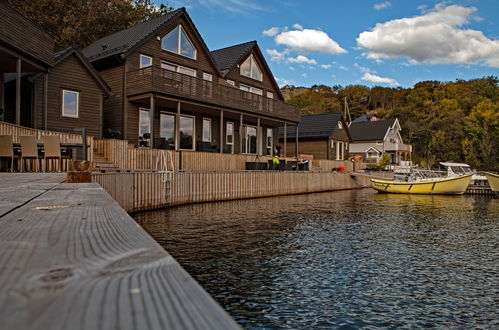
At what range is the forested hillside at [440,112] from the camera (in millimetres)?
47312

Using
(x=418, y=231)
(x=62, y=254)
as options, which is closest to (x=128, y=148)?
(x=418, y=231)

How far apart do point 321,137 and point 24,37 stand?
26636mm

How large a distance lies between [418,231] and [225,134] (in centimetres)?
1556

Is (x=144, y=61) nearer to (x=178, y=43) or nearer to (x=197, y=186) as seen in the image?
(x=178, y=43)

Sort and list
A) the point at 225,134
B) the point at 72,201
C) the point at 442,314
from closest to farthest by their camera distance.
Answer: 1. the point at 72,201
2. the point at 442,314
3. the point at 225,134

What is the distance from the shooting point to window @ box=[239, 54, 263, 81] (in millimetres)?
26164

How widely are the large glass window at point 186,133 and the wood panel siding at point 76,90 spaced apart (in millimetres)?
4492

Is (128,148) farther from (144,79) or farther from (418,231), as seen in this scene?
(418,231)

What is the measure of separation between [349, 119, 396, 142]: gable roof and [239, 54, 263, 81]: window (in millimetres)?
26863

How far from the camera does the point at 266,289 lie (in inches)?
219

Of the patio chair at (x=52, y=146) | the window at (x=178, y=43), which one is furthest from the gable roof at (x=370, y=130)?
Result: the patio chair at (x=52, y=146)

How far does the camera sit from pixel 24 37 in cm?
1391

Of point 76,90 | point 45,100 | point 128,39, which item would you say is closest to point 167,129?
point 76,90

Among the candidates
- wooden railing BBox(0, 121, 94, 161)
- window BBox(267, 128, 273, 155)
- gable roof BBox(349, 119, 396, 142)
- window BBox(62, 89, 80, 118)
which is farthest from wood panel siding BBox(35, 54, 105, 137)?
gable roof BBox(349, 119, 396, 142)
